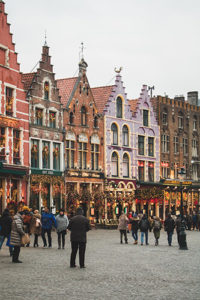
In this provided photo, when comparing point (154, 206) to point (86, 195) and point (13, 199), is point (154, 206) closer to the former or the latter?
point (86, 195)

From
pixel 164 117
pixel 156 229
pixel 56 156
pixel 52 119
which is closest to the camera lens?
pixel 156 229

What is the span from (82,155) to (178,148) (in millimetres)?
18060

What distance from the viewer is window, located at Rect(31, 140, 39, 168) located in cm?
4344

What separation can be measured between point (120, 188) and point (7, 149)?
16.8m

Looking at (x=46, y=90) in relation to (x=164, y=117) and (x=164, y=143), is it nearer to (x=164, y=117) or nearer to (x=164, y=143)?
(x=164, y=143)

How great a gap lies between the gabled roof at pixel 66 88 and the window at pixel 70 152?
3066 mm

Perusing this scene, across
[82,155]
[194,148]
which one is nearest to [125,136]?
[82,155]

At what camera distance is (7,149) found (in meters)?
40.0

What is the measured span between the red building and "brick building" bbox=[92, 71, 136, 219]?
11529 mm

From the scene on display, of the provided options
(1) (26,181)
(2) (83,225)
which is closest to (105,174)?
(1) (26,181)

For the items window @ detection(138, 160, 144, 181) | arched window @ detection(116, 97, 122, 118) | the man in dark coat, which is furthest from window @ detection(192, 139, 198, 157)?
the man in dark coat

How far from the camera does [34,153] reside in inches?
1719

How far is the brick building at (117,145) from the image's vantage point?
52844 mm

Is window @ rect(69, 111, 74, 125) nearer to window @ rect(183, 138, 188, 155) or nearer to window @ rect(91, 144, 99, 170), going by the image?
window @ rect(91, 144, 99, 170)
